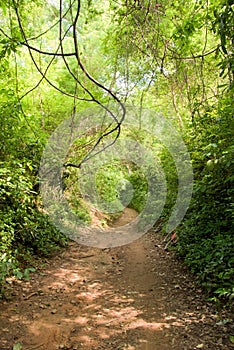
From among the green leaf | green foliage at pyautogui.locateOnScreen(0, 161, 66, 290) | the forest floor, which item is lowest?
the green leaf

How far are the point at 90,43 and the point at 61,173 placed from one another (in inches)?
164

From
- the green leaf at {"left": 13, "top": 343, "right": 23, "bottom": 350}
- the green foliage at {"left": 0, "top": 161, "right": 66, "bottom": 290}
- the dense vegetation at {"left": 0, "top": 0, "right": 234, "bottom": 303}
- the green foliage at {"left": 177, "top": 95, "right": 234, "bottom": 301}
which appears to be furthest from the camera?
the green foliage at {"left": 0, "top": 161, "right": 66, "bottom": 290}

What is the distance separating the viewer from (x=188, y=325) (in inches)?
106

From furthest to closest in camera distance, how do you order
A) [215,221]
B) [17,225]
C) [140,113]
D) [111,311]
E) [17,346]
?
1. [17,225]
2. [215,221]
3. [111,311]
4. [140,113]
5. [17,346]

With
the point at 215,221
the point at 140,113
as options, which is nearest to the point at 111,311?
the point at 215,221

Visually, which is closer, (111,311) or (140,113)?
(140,113)

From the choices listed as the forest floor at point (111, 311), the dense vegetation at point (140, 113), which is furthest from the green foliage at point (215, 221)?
the forest floor at point (111, 311)

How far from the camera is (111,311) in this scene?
311 cm

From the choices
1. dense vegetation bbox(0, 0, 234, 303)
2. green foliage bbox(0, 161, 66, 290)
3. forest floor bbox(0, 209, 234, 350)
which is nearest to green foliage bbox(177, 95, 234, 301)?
dense vegetation bbox(0, 0, 234, 303)

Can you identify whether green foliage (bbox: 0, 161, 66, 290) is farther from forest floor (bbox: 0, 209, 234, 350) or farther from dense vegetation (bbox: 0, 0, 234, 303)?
forest floor (bbox: 0, 209, 234, 350)

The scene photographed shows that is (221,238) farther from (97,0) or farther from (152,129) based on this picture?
(152,129)

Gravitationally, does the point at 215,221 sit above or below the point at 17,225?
above

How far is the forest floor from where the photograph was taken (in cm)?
249

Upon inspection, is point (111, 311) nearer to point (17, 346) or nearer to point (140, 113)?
point (17, 346)
